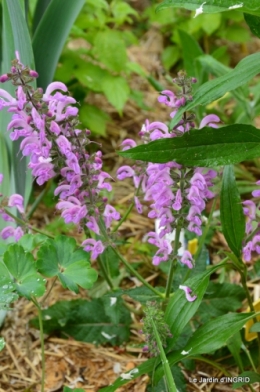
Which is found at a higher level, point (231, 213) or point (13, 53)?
point (13, 53)

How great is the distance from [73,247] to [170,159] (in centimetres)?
32

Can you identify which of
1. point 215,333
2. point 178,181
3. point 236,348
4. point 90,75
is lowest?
point 236,348

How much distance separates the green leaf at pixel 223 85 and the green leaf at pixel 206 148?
4 cm

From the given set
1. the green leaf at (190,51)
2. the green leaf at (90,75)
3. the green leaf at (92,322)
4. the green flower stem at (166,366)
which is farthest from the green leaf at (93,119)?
the green flower stem at (166,366)

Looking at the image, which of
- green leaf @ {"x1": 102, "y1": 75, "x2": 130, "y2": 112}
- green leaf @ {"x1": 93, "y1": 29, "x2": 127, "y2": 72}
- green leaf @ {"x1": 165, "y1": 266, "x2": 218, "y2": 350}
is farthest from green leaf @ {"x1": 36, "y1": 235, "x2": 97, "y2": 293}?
green leaf @ {"x1": 93, "y1": 29, "x2": 127, "y2": 72}

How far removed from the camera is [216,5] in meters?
1.00

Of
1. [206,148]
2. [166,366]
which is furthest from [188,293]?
[206,148]

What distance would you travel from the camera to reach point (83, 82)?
6.84 ft

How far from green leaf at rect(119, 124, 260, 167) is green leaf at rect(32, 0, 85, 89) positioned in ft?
1.84

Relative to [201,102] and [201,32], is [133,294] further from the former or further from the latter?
[201,32]

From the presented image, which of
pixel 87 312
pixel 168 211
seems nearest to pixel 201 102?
pixel 168 211

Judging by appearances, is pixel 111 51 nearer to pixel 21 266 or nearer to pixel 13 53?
pixel 13 53

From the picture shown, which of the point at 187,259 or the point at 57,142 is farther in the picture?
the point at 187,259

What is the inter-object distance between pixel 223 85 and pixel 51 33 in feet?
1.97
